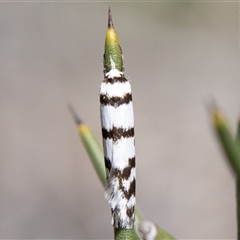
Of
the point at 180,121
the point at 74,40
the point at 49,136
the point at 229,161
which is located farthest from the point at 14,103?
the point at 229,161

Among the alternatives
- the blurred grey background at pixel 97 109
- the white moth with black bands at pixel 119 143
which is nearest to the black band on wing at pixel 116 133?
the white moth with black bands at pixel 119 143

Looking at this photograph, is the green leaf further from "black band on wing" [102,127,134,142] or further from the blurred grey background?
the blurred grey background

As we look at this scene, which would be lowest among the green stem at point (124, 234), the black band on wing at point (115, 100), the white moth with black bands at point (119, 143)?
the green stem at point (124, 234)

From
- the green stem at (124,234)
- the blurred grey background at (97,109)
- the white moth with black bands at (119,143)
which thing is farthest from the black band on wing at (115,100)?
the blurred grey background at (97,109)

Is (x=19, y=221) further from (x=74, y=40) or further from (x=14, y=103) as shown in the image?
(x=74, y=40)

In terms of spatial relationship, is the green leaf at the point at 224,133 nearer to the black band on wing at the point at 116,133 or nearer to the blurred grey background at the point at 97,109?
the black band on wing at the point at 116,133

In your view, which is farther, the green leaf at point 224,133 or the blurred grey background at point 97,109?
the blurred grey background at point 97,109

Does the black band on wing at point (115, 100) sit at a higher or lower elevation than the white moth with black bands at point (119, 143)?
higher
